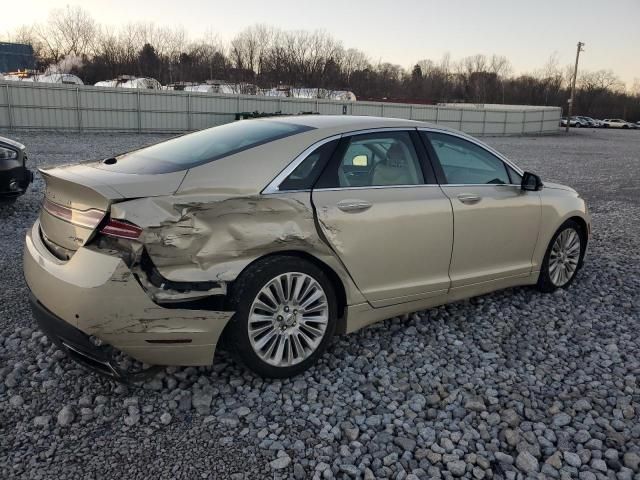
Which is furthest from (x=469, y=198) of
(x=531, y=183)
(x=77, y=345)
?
(x=77, y=345)

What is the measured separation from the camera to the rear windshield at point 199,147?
329 centimetres

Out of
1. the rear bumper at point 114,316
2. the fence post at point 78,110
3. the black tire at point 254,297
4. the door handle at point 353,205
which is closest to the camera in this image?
the rear bumper at point 114,316

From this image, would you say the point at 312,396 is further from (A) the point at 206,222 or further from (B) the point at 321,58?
Result: (B) the point at 321,58

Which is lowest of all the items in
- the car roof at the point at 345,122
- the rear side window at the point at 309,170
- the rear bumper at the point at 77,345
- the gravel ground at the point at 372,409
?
the gravel ground at the point at 372,409

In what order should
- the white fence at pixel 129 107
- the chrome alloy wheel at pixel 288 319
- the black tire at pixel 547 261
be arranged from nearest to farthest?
the chrome alloy wheel at pixel 288 319 → the black tire at pixel 547 261 → the white fence at pixel 129 107

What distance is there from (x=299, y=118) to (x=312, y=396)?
2.00 m

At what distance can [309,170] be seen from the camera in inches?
134

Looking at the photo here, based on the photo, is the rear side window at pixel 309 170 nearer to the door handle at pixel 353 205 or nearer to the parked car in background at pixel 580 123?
the door handle at pixel 353 205

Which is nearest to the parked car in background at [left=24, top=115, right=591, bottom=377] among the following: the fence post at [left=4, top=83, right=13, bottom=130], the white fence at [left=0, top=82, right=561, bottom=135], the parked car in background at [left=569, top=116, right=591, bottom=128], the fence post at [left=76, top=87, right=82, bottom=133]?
the fence post at [left=4, top=83, right=13, bottom=130]

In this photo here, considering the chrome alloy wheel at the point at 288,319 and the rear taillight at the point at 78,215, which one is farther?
the chrome alloy wheel at the point at 288,319

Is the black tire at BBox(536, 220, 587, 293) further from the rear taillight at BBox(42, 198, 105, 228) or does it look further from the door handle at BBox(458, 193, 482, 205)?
the rear taillight at BBox(42, 198, 105, 228)

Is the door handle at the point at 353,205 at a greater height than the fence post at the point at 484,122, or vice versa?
the fence post at the point at 484,122

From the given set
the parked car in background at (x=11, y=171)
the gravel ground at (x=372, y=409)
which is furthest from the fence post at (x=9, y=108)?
the gravel ground at (x=372, y=409)

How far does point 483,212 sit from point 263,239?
1901mm
